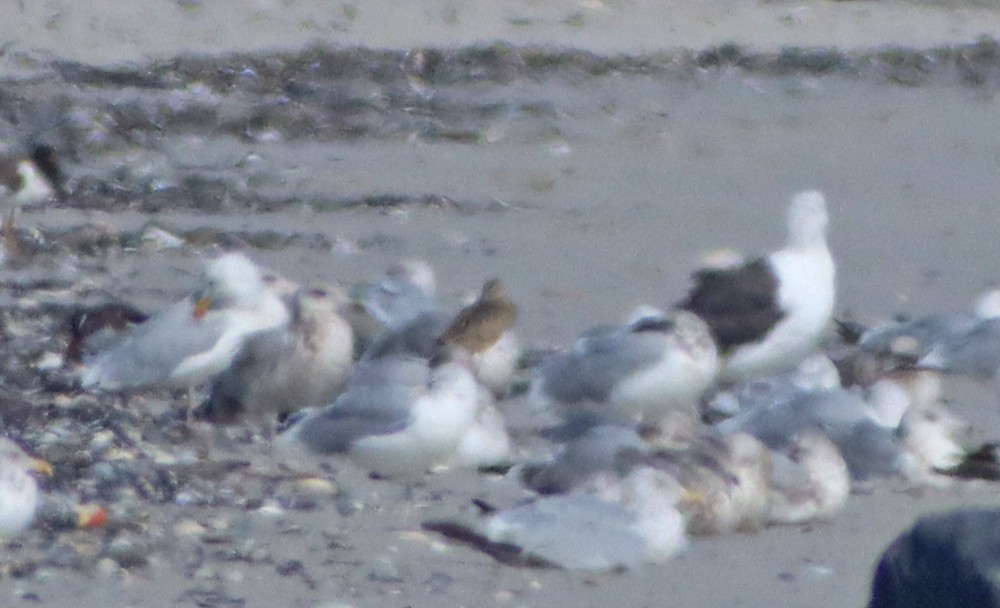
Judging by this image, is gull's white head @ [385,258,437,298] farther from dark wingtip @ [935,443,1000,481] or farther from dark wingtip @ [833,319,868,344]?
dark wingtip @ [935,443,1000,481]

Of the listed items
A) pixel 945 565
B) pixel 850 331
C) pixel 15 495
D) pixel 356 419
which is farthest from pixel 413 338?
pixel 945 565

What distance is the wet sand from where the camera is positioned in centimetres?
477

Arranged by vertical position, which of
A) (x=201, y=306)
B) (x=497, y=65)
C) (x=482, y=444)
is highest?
(x=497, y=65)

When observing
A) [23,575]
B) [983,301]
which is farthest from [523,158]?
[23,575]

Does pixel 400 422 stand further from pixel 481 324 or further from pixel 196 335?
pixel 196 335

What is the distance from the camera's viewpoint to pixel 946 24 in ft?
40.6

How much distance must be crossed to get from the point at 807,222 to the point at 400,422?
265 centimetres

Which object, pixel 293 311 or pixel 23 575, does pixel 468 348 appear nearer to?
pixel 293 311

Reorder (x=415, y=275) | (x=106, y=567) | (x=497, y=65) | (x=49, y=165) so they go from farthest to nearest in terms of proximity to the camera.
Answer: (x=497, y=65) → (x=49, y=165) → (x=415, y=275) → (x=106, y=567)

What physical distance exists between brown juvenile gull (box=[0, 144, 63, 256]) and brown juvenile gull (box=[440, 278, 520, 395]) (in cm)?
300

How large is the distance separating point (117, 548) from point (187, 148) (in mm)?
5567

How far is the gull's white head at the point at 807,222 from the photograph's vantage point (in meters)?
7.58

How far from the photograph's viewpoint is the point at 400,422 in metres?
5.61

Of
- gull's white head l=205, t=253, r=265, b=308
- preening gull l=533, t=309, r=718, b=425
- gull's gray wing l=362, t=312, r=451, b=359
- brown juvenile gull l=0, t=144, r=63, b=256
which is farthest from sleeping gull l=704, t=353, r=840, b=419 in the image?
brown juvenile gull l=0, t=144, r=63, b=256
